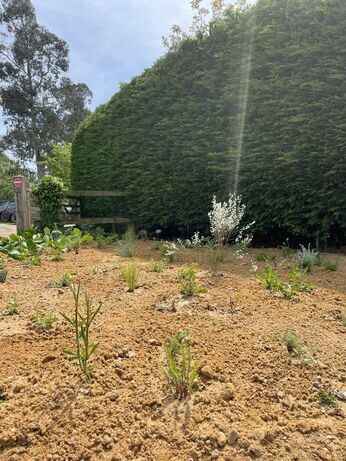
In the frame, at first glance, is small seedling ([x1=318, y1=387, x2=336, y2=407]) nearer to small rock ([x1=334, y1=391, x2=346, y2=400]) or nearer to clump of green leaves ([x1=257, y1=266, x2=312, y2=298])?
small rock ([x1=334, y1=391, x2=346, y2=400])

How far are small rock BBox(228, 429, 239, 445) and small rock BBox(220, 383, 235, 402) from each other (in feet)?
0.56

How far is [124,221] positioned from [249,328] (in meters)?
5.27

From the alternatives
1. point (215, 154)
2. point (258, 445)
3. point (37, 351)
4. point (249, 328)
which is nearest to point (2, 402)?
point (37, 351)

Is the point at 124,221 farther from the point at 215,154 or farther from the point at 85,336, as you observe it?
the point at 85,336

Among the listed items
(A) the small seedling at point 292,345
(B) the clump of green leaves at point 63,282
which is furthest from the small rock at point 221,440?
(B) the clump of green leaves at point 63,282

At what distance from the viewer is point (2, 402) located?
1.33 meters

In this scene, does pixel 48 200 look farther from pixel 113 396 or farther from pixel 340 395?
pixel 340 395

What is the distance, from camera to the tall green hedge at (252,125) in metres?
4.26

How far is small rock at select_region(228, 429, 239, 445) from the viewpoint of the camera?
3.72 ft

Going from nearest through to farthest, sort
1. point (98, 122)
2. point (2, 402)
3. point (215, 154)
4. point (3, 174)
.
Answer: point (2, 402)
point (215, 154)
point (98, 122)
point (3, 174)

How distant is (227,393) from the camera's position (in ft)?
4.42

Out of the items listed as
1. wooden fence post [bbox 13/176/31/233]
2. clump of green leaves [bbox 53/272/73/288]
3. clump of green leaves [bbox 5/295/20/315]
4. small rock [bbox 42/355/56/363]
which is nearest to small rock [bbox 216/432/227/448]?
small rock [bbox 42/355/56/363]

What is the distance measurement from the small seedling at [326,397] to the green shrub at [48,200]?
228 inches

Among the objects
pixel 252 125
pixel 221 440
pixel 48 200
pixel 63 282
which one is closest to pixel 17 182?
pixel 48 200
